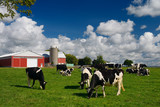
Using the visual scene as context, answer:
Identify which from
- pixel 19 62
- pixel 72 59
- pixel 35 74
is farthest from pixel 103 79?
pixel 72 59

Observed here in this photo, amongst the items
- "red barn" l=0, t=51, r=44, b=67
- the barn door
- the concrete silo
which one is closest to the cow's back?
"red barn" l=0, t=51, r=44, b=67

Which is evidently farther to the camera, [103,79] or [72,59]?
[72,59]

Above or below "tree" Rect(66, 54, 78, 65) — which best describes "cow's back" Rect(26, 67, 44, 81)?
below

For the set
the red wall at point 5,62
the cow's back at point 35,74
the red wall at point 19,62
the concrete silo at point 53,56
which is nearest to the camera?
the cow's back at point 35,74

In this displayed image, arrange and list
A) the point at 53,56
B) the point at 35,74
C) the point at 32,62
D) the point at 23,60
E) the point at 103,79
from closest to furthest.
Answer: the point at 103,79 < the point at 35,74 < the point at 23,60 < the point at 32,62 < the point at 53,56

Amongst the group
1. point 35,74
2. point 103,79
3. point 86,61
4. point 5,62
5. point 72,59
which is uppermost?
point 72,59

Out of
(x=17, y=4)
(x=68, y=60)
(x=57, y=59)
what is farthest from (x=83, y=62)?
(x=17, y=4)

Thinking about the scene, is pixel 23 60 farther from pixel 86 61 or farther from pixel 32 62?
pixel 86 61

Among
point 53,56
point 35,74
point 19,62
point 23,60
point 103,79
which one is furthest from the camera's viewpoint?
point 53,56

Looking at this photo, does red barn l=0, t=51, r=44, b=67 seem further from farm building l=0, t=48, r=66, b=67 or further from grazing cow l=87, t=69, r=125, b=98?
grazing cow l=87, t=69, r=125, b=98

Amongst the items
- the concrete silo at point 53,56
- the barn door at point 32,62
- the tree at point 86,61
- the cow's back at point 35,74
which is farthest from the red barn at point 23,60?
the tree at point 86,61

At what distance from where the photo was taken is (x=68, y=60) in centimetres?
11900

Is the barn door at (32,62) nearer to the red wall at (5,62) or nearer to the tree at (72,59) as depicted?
the red wall at (5,62)

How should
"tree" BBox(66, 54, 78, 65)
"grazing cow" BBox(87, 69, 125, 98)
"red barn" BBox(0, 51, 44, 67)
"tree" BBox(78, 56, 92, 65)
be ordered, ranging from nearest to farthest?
1. "grazing cow" BBox(87, 69, 125, 98)
2. "red barn" BBox(0, 51, 44, 67)
3. "tree" BBox(78, 56, 92, 65)
4. "tree" BBox(66, 54, 78, 65)
